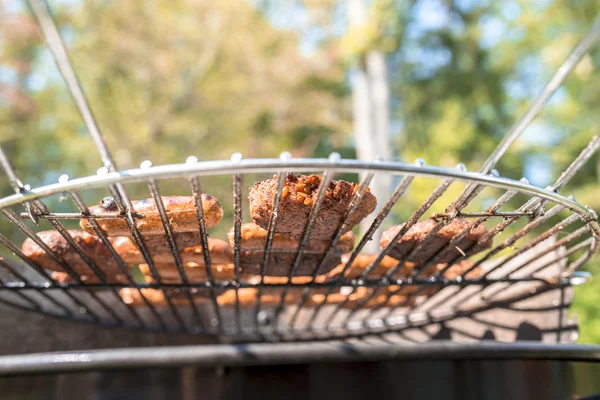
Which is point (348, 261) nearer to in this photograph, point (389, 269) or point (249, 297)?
point (389, 269)

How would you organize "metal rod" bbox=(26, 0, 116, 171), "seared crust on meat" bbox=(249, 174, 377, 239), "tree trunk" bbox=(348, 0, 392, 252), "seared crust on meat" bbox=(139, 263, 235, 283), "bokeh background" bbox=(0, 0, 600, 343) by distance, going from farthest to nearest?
"bokeh background" bbox=(0, 0, 600, 343)
"tree trunk" bbox=(348, 0, 392, 252)
"seared crust on meat" bbox=(139, 263, 235, 283)
"seared crust on meat" bbox=(249, 174, 377, 239)
"metal rod" bbox=(26, 0, 116, 171)

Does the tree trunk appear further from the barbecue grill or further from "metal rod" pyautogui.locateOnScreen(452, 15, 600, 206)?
"metal rod" pyautogui.locateOnScreen(452, 15, 600, 206)

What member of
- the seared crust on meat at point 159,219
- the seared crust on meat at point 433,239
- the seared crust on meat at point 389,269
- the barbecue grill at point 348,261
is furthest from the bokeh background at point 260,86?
the seared crust on meat at point 159,219

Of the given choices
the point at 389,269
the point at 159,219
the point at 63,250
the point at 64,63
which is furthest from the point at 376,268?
the point at 64,63

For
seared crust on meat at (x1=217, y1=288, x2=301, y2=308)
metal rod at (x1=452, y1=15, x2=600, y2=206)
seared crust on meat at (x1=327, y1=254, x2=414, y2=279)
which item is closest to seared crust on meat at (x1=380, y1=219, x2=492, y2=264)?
seared crust on meat at (x1=327, y1=254, x2=414, y2=279)

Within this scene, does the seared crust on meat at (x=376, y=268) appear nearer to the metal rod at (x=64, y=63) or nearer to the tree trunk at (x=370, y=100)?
the metal rod at (x=64, y=63)

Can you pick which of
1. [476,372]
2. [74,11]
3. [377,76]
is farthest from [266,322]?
[74,11]

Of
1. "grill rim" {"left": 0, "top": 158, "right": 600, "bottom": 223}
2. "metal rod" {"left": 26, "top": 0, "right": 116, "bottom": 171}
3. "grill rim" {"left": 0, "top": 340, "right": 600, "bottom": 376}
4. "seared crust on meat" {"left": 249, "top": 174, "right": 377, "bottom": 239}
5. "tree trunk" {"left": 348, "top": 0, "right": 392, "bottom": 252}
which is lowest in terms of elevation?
"grill rim" {"left": 0, "top": 340, "right": 600, "bottom": 376}
